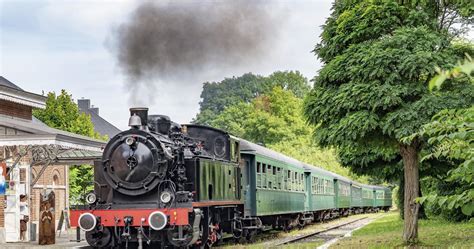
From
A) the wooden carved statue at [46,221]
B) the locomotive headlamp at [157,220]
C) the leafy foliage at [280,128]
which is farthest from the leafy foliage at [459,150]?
the leafy foliage at [280,128]

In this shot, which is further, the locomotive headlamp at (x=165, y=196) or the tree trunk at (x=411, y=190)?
the tree trunk at (x=411, y=190)

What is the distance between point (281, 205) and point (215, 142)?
7108 millimetres

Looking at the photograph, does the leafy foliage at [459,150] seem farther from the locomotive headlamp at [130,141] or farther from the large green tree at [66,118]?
the large green tree at [66,118]

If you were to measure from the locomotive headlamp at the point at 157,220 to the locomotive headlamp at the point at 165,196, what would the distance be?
1.13ft

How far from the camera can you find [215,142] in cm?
1631

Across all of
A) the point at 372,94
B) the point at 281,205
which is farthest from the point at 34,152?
the point at 372,94

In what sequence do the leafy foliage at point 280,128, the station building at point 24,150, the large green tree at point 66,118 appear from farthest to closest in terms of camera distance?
1. the leafy foliage at point 280,128
2. the large green tree at point 66,118
3. the station building at point 24,150

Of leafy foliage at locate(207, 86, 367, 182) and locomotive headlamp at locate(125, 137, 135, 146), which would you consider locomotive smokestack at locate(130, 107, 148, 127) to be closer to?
locomotive headlamp at locate(125, 137, 135, 146)

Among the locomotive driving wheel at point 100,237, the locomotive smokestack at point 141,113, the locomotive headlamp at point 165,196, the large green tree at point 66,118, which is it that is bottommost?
the locomotive driving wheel at point 100,237

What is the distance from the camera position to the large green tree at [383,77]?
1430 centimetres

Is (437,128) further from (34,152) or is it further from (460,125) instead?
(34,152)

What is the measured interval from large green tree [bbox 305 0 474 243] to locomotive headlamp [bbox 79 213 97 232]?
5.32 metres

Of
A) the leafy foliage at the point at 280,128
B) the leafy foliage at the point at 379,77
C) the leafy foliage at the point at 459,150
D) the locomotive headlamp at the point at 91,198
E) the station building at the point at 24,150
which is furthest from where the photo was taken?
the leafy foliage at the point at 280,128

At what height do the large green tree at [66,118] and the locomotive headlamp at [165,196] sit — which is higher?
the large green tree at [66,118]
